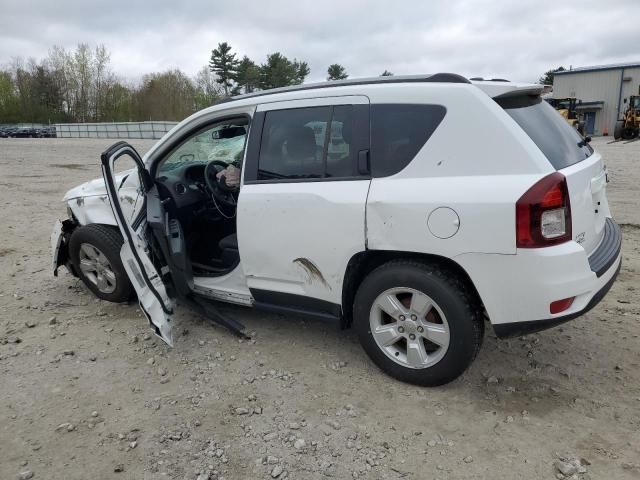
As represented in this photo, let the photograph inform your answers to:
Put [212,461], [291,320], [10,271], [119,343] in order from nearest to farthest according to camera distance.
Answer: [212,461], [119,343], [291,320], [10,271]

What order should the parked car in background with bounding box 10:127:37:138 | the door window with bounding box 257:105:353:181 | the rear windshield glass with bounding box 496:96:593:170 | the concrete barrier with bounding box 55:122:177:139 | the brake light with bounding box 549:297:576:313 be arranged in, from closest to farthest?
the brake light with bounding box 549:297:576:313 < the rear windshield glass with bounding box 496:96:593:170 < the door window with bounding box 257:105:353:181 < the concrete barrier with bounding box 55:122:177:139 < the parked car in background with bounding box 10:127:37:138

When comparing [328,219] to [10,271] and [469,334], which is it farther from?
[10,271]

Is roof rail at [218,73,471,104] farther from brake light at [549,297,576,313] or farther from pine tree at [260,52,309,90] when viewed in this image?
pine tree at [260,52,309,90]

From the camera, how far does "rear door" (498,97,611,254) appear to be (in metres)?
2.79

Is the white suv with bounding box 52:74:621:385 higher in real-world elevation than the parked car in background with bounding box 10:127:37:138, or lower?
lower

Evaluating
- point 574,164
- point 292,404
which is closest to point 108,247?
point 292,404

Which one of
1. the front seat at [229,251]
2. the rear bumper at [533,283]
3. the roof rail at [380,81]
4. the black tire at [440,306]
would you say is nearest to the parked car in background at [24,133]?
the front seat at [229,251]

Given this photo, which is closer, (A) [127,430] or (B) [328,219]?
(A) [127,430]

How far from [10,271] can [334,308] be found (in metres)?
4.22

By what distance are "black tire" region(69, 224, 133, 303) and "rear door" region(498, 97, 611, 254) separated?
3.25 m

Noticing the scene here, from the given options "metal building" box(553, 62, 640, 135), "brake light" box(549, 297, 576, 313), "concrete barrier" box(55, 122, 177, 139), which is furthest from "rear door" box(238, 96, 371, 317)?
"metal building" box(553, 62, 640, 135)

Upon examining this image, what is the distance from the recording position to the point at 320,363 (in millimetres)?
3570

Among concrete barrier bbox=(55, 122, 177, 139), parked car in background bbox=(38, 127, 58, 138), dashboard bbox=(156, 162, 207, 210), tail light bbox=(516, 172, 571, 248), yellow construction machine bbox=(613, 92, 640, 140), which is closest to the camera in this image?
tail light bbox=(516, 172, 571, 248)

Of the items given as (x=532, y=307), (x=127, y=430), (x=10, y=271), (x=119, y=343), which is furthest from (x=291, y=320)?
(x=10, y=271)
